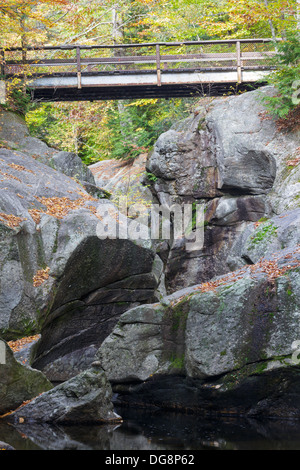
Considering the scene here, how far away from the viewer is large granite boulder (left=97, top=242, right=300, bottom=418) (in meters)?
8.88

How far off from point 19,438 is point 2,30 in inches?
528

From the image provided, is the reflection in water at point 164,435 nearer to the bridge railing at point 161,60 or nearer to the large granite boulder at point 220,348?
the large granite boulder at point 220,348

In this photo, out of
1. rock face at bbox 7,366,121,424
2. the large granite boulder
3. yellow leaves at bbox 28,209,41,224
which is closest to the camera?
rock face at bbox 7,366,121,424

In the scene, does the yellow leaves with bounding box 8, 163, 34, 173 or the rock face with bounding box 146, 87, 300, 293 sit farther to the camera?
the rock face with bounding box 146, 87, 300, 293

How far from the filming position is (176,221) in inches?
771

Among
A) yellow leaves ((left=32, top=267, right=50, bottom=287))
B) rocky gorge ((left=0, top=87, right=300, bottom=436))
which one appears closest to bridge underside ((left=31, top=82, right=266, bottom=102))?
rocky gorge ((left=0, top=87, right=300, bottom=436))

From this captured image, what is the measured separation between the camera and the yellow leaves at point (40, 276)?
36.8 feet

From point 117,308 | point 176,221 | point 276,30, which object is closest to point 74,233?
point 117,308

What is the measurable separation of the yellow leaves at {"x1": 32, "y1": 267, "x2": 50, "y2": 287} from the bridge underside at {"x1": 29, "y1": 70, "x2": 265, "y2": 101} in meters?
9.88

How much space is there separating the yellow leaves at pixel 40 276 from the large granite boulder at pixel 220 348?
Answer: 2.06 meters

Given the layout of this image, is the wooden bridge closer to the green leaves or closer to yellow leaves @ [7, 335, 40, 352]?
the green leaves

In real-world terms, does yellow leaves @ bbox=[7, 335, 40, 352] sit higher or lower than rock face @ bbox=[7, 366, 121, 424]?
higher

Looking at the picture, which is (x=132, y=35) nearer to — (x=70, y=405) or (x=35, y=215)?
(x=35, y=215)

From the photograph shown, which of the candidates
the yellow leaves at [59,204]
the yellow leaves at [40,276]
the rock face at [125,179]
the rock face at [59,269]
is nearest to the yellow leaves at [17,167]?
the rock face at [59,269]
